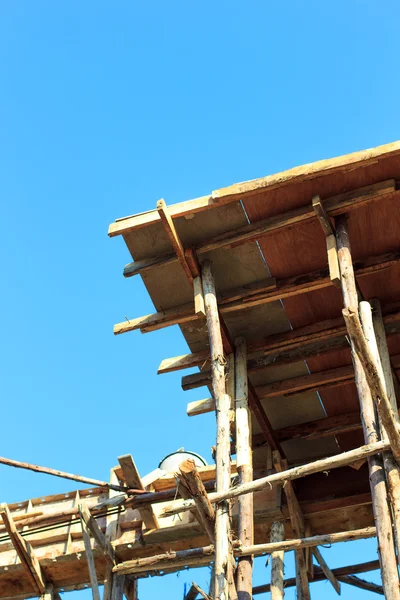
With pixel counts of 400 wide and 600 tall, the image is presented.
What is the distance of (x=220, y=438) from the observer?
9.38 meters

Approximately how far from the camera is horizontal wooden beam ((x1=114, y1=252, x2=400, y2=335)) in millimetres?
10625

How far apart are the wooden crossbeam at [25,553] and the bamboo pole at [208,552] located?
1.34m

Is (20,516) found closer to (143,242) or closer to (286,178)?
(143,242)

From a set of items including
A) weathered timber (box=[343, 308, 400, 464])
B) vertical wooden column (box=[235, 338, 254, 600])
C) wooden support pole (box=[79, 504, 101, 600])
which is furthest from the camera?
wooden support pole (box=[79, 504, 101, 600])

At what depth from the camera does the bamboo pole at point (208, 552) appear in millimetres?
8523

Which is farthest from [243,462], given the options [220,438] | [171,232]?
[171,232]

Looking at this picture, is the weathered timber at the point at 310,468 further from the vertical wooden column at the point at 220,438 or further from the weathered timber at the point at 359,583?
the weathered timber at the point at 359,583

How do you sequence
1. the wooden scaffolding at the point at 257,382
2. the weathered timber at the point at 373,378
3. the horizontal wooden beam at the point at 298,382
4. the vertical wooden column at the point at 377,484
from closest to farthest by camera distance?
the weathered timber at the point at 373,378, the vertical wooden column at the point at 377,484, the wooden scaffolding at the point at 257,382, the horizontal wooden beam at the point at 298,382

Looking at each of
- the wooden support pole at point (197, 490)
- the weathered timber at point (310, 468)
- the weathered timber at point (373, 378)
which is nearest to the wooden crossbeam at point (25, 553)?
the wooden support pole at point (197, 490)

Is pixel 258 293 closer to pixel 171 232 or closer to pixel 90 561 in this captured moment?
pixel 171 232

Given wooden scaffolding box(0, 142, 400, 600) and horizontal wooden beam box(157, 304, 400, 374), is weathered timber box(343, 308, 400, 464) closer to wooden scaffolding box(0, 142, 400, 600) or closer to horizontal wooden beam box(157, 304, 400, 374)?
wooden scaffolding box(0, 142, 400, 600)

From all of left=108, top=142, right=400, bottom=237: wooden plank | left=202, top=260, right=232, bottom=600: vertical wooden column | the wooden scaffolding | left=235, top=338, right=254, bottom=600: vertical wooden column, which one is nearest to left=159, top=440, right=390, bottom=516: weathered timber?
the wooden scaffolding

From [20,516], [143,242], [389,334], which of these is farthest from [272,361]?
[20,516]

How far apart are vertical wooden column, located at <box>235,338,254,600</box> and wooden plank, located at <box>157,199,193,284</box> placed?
162 centimetres
